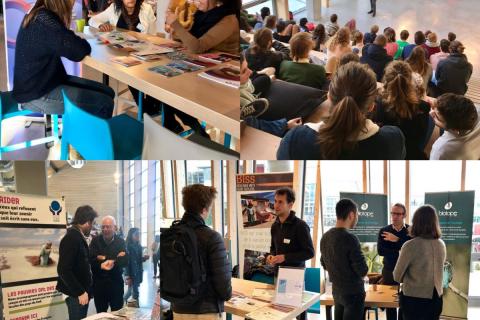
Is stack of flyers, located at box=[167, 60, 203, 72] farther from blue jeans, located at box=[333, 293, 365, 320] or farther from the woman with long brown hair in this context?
blue jeans, located at box=[333, 293, 365, 320]

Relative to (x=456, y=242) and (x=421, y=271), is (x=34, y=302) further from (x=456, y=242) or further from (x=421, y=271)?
(x=456, y=242)

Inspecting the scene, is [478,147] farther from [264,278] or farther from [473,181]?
[264,278]

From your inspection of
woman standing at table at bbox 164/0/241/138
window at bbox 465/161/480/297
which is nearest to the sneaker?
woman standing at table at bbox 164/0/241/138

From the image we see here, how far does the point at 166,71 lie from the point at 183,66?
0.27 feet

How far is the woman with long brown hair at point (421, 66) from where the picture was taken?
5.70ft

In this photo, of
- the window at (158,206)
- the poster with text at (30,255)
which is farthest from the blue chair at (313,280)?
the poster with text at (30,255)

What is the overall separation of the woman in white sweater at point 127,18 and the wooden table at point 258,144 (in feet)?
2.14

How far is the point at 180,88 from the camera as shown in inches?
87.7

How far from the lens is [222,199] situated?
2.28m

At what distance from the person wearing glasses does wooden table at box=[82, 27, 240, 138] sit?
2.27 feet

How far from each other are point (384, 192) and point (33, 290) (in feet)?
5.40

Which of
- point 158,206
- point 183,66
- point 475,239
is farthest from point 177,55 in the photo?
point 475,239

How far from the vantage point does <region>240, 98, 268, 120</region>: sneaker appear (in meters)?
1.84

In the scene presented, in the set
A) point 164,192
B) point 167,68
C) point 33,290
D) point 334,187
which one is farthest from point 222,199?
point 33,290
